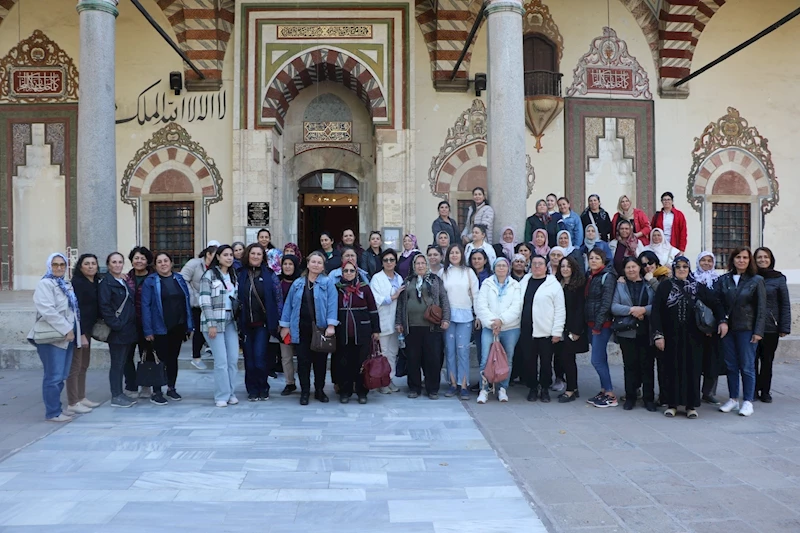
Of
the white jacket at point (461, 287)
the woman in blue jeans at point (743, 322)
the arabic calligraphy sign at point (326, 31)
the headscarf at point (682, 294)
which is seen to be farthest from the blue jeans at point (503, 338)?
the arabic calligraphy sign at point (326, 31)

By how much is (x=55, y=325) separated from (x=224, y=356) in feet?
4.57

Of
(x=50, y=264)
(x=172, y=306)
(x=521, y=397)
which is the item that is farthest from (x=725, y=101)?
(x=50, y=264)

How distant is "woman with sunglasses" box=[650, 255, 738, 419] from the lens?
548 cm

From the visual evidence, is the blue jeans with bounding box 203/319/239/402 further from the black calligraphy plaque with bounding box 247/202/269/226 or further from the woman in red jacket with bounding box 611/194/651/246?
the black calligraphy plaque with bounding box 247/202/269/226

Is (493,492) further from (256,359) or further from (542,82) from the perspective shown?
(542,82)

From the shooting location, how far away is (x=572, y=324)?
6.07 meters

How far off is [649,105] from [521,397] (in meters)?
8.26

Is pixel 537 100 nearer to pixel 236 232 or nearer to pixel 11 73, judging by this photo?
pixel 236 232

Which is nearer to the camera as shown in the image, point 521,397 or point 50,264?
point 50,264

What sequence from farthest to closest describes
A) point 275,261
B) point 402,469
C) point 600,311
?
point 275,261, point 600,311, point 402,469

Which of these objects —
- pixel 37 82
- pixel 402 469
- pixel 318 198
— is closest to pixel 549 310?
pixel 402 469

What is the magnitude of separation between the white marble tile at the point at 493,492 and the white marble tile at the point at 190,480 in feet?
4.43

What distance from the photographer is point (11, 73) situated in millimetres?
12070

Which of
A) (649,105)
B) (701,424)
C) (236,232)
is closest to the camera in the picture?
(701,424)
